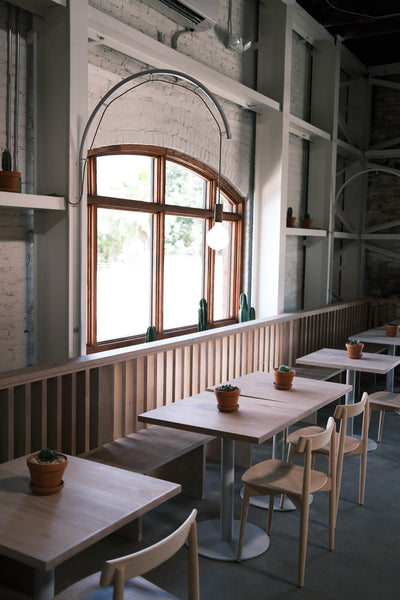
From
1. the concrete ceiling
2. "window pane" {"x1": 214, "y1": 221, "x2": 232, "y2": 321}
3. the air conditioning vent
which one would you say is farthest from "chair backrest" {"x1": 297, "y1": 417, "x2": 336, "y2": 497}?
the concrete ceiling

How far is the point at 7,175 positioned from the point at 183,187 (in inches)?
106

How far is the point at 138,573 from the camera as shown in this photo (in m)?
1.97

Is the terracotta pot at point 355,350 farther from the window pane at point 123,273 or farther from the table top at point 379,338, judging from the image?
the window pane at point 123,273

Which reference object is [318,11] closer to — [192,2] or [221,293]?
[192,2]

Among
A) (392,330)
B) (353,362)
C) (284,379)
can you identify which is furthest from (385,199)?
(284,379)

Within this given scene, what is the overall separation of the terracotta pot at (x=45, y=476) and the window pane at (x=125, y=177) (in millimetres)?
3023

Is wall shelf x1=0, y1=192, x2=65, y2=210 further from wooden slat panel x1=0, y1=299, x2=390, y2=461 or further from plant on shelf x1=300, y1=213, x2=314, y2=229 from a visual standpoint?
plant on shelf x1=300, y1=213, x2=314, y2=229

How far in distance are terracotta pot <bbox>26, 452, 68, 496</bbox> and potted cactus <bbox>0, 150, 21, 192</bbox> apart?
191 centimetres

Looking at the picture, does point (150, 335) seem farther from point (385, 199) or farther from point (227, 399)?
point (385, 199)

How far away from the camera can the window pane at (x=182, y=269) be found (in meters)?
6.12

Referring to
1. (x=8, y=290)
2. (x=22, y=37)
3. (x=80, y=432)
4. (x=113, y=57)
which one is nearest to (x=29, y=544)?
(x=80, y=432)

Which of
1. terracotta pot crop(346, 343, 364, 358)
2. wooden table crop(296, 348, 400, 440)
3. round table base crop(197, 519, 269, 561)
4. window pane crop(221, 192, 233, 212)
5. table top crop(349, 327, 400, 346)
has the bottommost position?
round table base crop(197, 519, 269, 561)

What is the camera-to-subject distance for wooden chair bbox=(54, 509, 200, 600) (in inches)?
74.6

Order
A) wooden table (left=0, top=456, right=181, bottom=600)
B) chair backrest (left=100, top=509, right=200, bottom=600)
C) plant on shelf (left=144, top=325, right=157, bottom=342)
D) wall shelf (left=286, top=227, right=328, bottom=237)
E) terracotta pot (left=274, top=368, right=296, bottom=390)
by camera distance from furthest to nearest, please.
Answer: wall shelf (left=286, top=227, right=328, bottom=237) < plant on shelf (left=144, top=325, right=157, bottom=342) < terracotta pot (left=274, top=368, right=296, bottom=390) < wooden table (left=0, top=456, right=181, bottom=600) < chair backrest (left=100, top=509, right=200, bottom=600)
